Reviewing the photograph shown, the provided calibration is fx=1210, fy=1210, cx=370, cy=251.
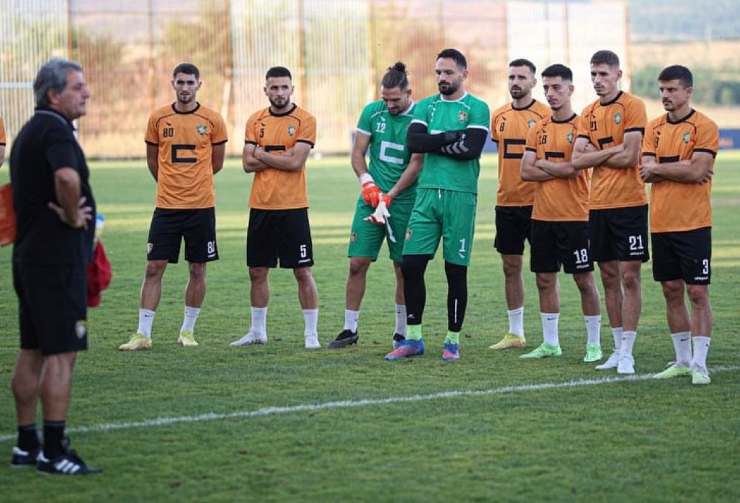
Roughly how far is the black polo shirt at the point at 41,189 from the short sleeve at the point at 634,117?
453cm

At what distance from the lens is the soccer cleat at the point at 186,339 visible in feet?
35.2

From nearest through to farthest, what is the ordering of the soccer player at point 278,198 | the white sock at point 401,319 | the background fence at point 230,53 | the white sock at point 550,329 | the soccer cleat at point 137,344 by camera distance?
1. the white sock at point 550,329
2. the soccer cleat at point 137,344
3. the white sock at point 401,319
4. the soccer player at point 278,198
5. the background fence at point 230,53

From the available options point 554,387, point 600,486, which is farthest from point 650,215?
point 600,486

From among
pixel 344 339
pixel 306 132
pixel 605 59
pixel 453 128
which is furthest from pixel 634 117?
pixel 344 339

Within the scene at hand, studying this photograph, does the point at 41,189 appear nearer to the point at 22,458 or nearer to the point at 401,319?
the point at 22,458

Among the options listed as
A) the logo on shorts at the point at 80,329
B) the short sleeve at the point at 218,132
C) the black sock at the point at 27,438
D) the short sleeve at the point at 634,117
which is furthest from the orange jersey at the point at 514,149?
the black sock at the point at 27,438

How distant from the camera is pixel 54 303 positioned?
250 inches

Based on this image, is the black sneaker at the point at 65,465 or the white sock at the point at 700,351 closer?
the black sneaker at the point at 65,465

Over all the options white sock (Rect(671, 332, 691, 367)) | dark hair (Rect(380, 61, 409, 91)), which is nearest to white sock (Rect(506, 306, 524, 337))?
white sock (Rect(671, 332, 691, 367))

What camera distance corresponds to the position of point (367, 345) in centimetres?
1068

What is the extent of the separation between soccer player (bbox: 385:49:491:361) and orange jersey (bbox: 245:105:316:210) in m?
1.33

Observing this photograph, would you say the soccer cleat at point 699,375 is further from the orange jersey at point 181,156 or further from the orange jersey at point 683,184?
the orange jersey at point 181,156

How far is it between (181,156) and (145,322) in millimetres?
1532

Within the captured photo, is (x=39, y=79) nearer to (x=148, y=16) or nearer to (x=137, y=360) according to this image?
(x=137, y=360)
